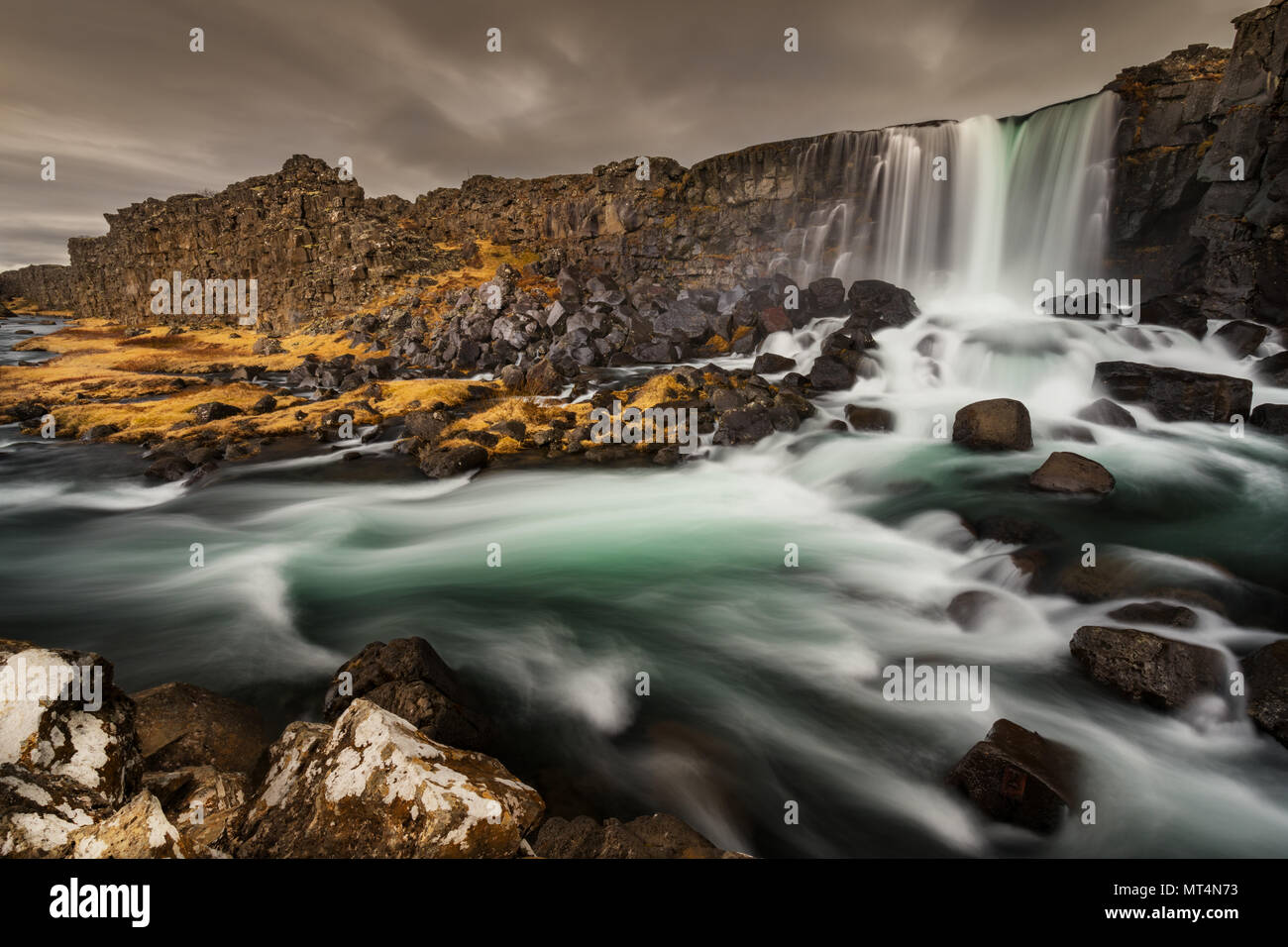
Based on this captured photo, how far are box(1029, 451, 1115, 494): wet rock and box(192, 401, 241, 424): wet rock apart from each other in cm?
2642

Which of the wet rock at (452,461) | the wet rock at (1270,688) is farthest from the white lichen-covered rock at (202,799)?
the wet rock at (452,461)

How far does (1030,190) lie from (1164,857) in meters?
33.9

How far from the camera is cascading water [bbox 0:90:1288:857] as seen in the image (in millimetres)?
5930

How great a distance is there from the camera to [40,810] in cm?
314

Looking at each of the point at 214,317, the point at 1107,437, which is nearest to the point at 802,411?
the point at 1107,437

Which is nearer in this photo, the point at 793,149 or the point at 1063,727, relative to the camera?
the point at 1063,727

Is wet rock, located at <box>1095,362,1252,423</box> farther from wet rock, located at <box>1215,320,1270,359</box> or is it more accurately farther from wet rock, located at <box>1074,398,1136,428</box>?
wet rock, located at <box>1215,320,1270,359</box>

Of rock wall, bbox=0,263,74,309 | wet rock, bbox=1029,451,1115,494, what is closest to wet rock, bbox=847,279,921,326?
wet rock, bbox=1029,451,1115,494

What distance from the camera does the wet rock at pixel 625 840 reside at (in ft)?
13.1

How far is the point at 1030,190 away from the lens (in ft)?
96.2

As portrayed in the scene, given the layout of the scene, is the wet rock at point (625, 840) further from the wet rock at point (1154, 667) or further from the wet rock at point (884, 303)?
the wet rock at point (884, 303)

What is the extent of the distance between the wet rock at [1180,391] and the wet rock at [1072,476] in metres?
6.18

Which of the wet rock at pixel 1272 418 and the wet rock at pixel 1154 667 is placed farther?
the wet rock at pixel 1272 418
